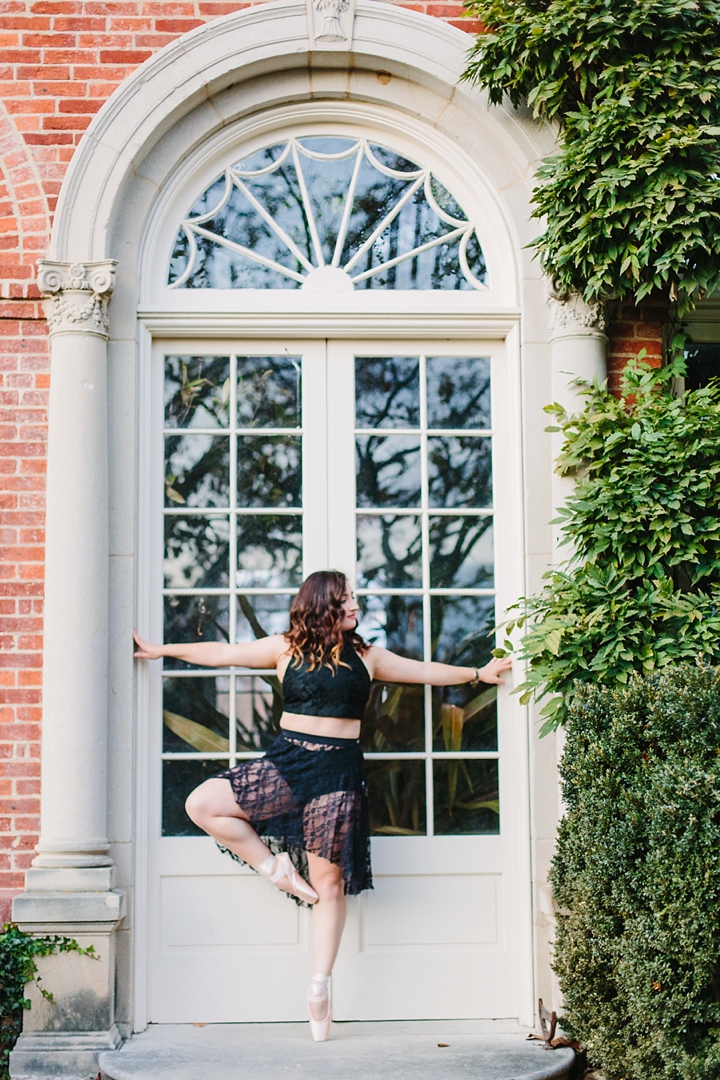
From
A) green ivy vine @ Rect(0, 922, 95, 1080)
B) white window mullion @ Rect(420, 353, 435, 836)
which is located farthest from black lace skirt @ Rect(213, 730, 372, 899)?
green ivy vine @ Rect(0, 922, 95, 1080)

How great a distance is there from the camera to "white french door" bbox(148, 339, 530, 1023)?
4.70 meters

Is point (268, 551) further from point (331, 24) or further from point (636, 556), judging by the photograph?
point (331, 24)

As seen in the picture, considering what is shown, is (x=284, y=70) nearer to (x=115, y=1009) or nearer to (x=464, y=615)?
(x=464, y=615)

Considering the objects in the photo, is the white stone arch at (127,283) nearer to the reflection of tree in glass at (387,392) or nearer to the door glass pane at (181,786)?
the door glass pane at (181,786)

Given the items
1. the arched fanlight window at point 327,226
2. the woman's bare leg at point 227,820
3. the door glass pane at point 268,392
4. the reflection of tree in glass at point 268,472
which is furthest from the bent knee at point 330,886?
the arched fanlight window at point 327,226

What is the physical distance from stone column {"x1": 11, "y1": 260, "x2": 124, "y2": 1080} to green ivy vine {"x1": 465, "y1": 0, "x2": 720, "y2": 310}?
197 cm

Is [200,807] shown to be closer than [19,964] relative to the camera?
No

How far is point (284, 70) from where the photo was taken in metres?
5.04

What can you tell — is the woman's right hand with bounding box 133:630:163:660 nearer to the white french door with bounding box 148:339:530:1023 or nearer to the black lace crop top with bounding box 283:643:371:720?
the white french door with bounding box 148:339:530:1023

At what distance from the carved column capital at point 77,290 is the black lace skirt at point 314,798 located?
196cm

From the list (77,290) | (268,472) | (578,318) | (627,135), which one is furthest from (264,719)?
(627,135)

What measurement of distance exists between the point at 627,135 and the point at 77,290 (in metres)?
2.38

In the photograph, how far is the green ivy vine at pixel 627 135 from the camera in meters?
4.41

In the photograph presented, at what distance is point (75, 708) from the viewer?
4.53 m
